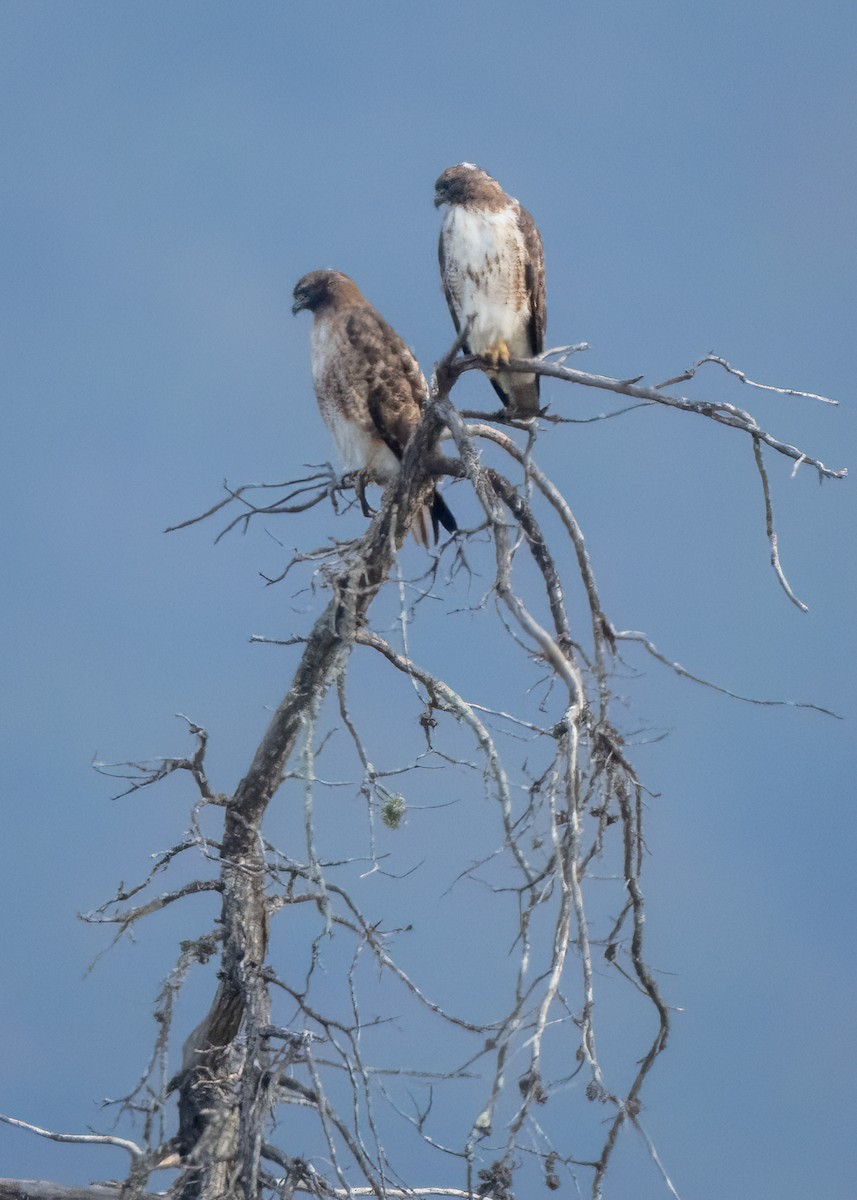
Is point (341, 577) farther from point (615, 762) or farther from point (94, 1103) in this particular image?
point (94, 1103)

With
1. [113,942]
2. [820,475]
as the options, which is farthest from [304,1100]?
[820,475]

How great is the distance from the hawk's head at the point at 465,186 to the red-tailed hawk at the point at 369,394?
0.53m

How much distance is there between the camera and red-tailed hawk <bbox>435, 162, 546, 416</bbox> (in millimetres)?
5008

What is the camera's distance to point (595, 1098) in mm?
2881

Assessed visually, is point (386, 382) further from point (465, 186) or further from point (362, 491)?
point (465, 186)

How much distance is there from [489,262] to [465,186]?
36 cm

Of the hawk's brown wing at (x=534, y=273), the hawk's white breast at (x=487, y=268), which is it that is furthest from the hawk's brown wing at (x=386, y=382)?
the hawk's brown wing at (x=534, y=273)

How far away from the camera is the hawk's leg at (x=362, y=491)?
490 centimetres

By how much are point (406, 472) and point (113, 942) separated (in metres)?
1.73

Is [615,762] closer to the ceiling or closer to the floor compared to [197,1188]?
closer to the ceiling

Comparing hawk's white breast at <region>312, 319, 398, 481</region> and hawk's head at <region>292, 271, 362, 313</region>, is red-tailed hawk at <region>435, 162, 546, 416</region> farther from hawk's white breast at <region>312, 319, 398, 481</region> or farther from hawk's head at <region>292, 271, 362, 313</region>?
hawk's white breast at <region>312, 319, 398, 481</region>

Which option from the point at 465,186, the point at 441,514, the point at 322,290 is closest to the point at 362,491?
the point at 441,514

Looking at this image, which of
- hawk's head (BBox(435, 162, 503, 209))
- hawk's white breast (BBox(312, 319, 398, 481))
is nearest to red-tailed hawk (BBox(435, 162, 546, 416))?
hawk's head (BBox(435, 162, 503, 209))

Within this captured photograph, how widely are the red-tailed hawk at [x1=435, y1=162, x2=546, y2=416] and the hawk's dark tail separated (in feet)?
1.56
